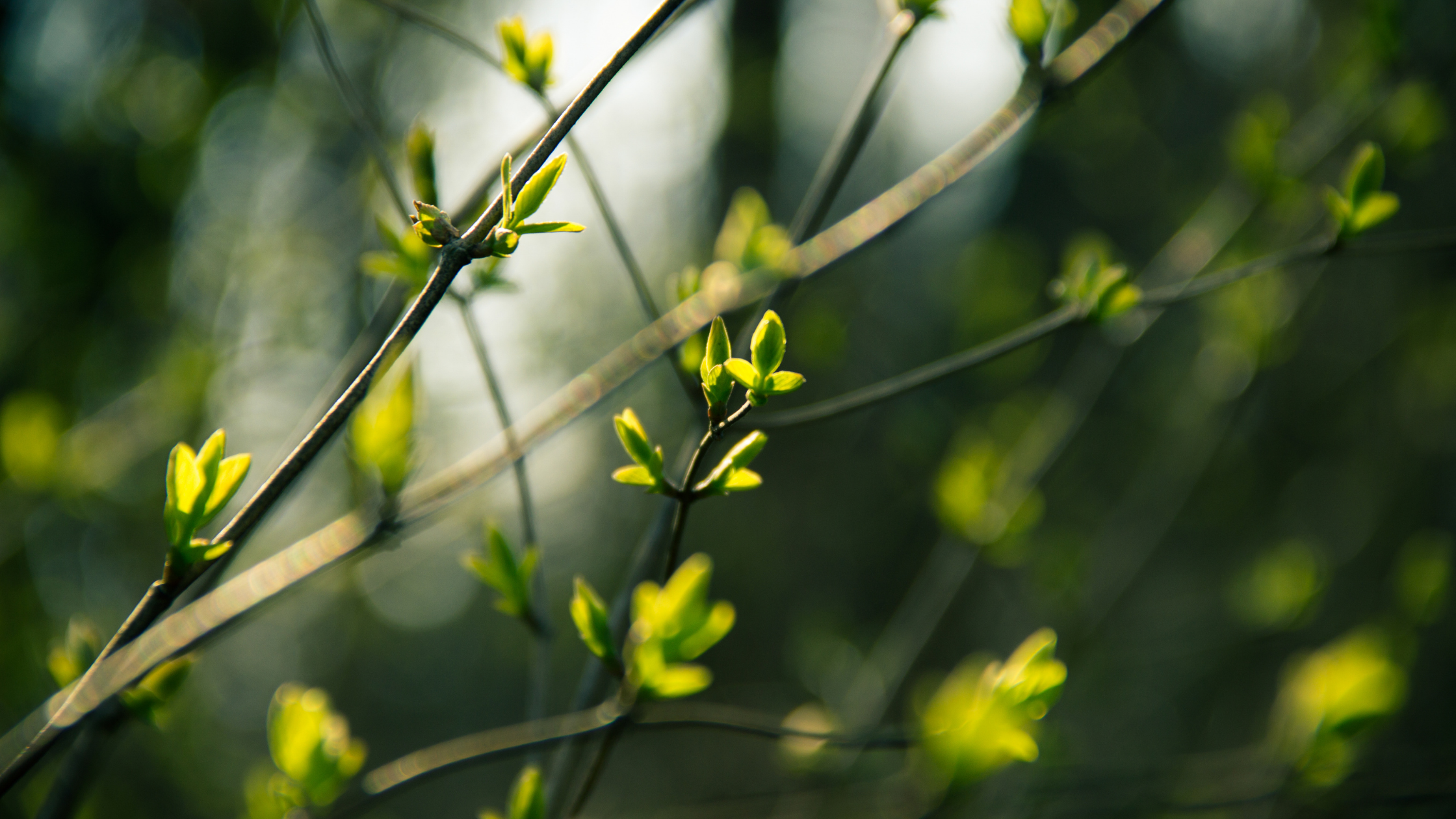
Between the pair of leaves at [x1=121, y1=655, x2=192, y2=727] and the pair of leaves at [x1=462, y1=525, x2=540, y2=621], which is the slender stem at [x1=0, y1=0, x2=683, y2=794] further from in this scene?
the pair of leaves at [x1=462, y1=525, x2=540, y2=621]

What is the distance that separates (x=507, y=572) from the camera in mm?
870

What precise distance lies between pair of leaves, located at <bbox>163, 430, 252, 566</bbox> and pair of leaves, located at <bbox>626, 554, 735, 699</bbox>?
39cm

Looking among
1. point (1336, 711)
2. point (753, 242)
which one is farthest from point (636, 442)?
point (1336, 711)

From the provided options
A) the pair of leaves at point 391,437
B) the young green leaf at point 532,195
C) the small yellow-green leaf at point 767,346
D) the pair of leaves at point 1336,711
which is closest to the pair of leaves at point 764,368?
the small yellow-green leaf at point 767,346

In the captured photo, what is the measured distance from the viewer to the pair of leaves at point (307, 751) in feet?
2.83

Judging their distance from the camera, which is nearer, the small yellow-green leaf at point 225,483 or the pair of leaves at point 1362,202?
the small yellow-green leaf at point 225,483

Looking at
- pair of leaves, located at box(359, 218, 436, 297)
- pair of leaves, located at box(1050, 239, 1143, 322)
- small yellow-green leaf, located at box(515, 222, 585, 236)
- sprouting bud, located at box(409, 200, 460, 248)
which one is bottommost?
sprouting bud, located at box(409, 200, 460, 248)

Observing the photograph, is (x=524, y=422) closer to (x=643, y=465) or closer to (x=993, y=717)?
(x=643, y=465)

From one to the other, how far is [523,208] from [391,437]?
395mm

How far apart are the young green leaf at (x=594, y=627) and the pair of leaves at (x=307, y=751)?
1.21 feet

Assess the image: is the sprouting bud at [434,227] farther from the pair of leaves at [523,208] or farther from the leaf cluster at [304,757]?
the leaf cluster at [304,757]

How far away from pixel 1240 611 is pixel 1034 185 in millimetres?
2167

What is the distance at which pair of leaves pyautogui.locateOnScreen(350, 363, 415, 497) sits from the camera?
839mm

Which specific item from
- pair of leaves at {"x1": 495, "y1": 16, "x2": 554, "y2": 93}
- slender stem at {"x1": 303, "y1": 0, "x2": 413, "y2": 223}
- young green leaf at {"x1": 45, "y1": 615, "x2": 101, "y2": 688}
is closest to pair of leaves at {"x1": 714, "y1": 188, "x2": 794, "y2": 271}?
pair of leaves at {"x1": 495, "y1": 16, "x2": 554, "y2": 93}
